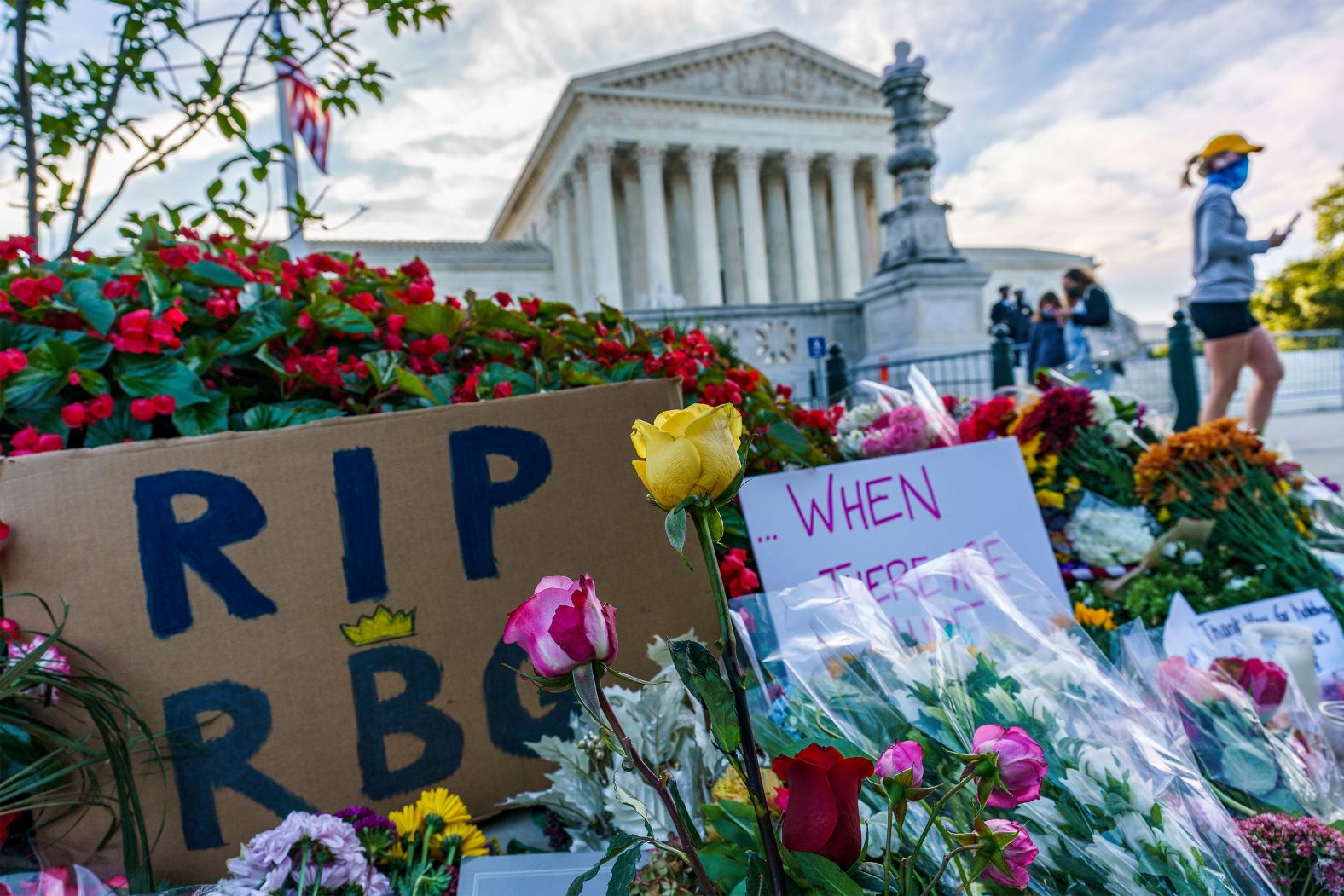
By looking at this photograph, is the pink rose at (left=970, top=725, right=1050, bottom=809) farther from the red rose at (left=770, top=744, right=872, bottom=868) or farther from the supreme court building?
the supreme court building

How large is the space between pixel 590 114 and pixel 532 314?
2658 centimetres

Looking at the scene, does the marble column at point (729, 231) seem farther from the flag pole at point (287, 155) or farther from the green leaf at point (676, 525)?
the green leaf at point (676, 525)

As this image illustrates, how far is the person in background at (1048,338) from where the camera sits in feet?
22.5

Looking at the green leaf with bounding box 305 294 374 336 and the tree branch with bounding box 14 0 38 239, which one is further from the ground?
the tree branch with bounding box 14 0 38 239

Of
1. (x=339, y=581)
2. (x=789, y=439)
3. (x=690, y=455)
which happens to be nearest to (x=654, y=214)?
(x=789, y=439)

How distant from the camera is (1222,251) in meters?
3.90

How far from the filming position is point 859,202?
32094mm

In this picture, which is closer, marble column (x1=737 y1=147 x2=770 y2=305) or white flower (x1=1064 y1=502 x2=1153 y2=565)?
white flower (x1=1064 y1=502 x2=1153 y2=565)

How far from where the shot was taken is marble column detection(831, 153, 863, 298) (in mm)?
30000

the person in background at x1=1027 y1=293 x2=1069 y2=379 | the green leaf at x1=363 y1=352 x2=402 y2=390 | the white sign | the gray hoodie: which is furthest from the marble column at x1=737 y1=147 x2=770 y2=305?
the green leaf at x1=363 y1=352 x2=402 y2=390

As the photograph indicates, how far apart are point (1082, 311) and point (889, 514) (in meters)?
5.27

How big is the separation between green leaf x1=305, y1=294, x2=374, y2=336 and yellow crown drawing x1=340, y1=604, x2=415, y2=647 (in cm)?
59

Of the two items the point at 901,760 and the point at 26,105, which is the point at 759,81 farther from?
the point at 901,760

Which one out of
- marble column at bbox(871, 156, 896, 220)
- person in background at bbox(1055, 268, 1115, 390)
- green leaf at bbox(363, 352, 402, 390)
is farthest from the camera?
marble column at bbox(871, 156, 896, 220)
